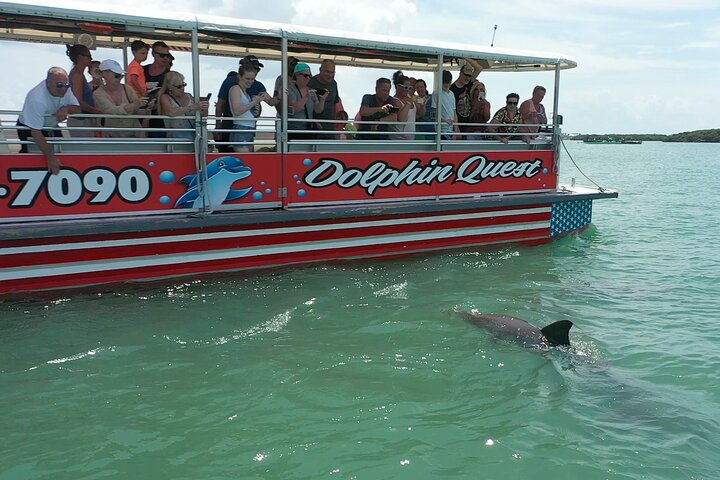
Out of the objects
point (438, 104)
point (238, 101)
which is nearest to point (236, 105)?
point (238, 101)

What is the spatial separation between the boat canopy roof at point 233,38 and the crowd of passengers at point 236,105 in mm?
357

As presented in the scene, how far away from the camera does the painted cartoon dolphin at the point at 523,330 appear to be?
597cm

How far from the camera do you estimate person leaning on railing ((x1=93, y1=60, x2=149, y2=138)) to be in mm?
6934

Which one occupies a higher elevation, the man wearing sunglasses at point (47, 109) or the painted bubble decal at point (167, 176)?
the man wearing sunglasses at point (47, 109)

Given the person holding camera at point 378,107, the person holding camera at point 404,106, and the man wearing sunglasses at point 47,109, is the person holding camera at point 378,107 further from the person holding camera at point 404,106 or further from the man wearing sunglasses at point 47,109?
the man wearing sunglasses at point 47,109

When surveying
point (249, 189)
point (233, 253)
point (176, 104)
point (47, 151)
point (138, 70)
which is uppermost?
point (138, 70)

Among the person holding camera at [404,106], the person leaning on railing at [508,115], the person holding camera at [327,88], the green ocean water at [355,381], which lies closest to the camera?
the green ocean water at [355,381]

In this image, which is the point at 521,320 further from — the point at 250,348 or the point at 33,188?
the point at 33,188

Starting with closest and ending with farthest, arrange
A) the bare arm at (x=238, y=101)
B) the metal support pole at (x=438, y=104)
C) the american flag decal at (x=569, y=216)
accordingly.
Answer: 1. the bare arm at (x=238, y=101)
2. the metal support pole at (x=438, y=104)
3. the american flag decal at (x=569, y=216)

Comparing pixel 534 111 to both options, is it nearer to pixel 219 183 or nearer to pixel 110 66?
pixel 219 183

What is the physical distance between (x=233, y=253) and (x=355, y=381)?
3.19 m

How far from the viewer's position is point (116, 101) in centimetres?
711

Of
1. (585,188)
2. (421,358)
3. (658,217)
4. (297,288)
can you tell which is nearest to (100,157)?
(297,288)

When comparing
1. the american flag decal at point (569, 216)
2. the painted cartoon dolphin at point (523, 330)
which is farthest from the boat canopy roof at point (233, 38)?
the painted cartoon dolphin at point (523, 330)
